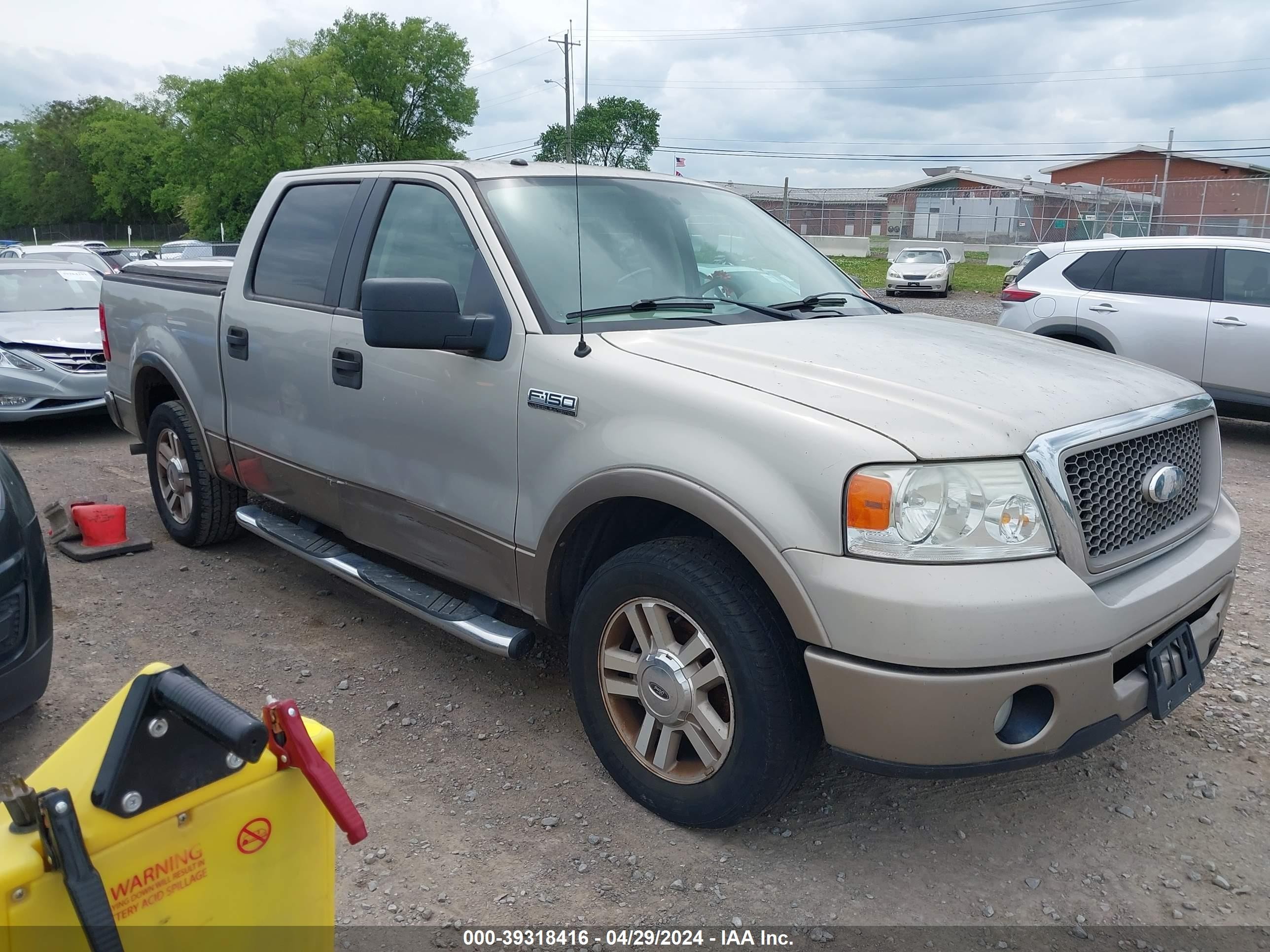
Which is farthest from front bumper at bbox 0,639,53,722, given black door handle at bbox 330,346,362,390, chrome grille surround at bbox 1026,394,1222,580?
chrome grille surround at bbox 1026,394,1222,580

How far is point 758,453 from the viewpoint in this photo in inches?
102

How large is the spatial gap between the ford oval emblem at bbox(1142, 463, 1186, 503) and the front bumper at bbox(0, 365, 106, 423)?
8176mm

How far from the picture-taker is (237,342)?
4.59 metres

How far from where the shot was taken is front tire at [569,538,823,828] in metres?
2.61

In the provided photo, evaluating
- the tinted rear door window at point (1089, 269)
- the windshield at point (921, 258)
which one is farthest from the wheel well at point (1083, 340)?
the windshield at point (921, 258)

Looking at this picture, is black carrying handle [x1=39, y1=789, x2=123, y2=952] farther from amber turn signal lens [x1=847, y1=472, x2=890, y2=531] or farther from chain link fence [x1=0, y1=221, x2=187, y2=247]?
chain link fence [x1=0, y1=221, x2=187, y2=247]

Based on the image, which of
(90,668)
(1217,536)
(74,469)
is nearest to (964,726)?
(1217,536)

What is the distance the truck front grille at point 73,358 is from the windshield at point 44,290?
1103 mm

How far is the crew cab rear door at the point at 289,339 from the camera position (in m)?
4.12

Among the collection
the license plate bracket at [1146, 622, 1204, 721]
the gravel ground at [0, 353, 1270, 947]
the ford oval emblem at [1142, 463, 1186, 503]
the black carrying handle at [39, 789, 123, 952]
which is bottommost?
the gravel ground at [0, 353, 1270, 947]

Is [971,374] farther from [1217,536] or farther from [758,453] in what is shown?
[1217,536]

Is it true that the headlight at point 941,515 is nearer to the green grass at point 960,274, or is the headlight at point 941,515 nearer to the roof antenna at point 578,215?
the roof antenna at point 578,215

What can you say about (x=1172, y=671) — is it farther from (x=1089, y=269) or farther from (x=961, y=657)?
(x=1089, y=269)

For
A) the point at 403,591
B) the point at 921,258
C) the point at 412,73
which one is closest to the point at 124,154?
the point at 412,73
